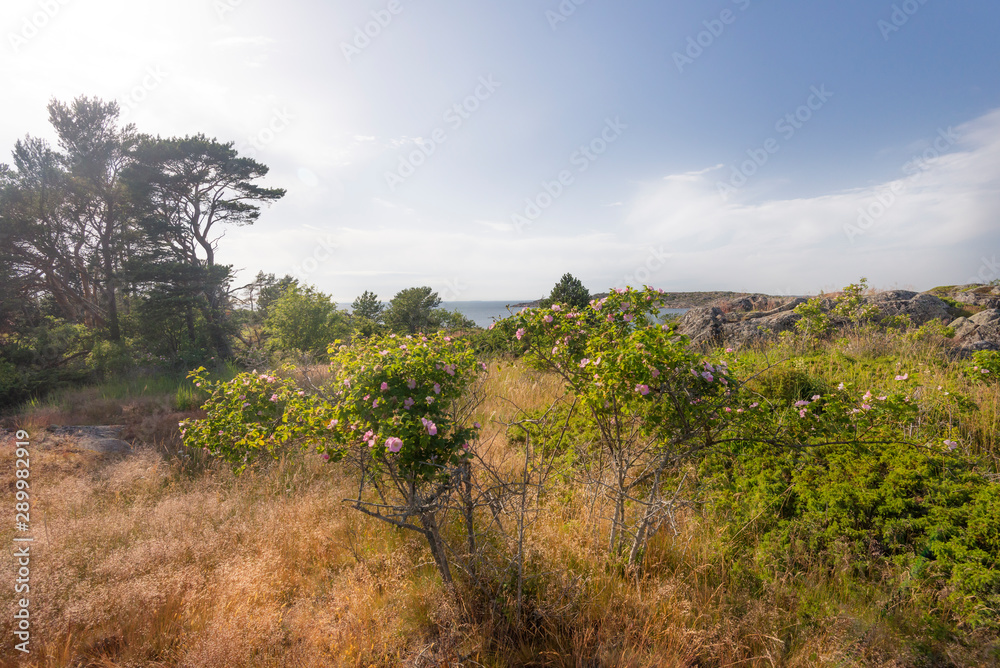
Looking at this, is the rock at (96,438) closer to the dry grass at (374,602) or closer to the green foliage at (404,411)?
the dry grass at (374,602)

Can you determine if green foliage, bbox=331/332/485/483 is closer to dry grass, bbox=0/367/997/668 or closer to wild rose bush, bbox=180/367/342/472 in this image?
wild rose bush, bbox=180/367/342/472

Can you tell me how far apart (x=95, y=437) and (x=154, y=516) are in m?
3.90

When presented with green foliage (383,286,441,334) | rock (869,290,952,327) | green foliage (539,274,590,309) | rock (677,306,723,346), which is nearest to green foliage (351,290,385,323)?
green foliage (383,286,441,334)

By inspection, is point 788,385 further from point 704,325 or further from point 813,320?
point 704,325

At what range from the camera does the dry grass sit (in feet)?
7.70

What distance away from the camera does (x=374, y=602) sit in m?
2.72

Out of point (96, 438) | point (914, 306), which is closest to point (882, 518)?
point (914, 306)

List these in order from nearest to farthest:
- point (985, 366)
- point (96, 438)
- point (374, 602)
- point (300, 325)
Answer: point (374, 602)
point (985, 366)
point (96, 438)
point (300, 325)

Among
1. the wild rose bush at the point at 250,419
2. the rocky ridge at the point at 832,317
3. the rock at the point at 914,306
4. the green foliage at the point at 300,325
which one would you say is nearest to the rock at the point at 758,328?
the rocky ridge at the point at 832,317

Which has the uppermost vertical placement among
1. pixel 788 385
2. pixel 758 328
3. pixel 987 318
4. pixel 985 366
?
pixel 987 318

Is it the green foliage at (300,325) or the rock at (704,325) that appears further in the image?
the green foliage at (300,325)

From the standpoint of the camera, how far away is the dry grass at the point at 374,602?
7.70 ft

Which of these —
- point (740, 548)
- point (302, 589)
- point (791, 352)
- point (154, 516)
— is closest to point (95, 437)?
point (154, 516)

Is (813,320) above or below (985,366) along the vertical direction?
above
